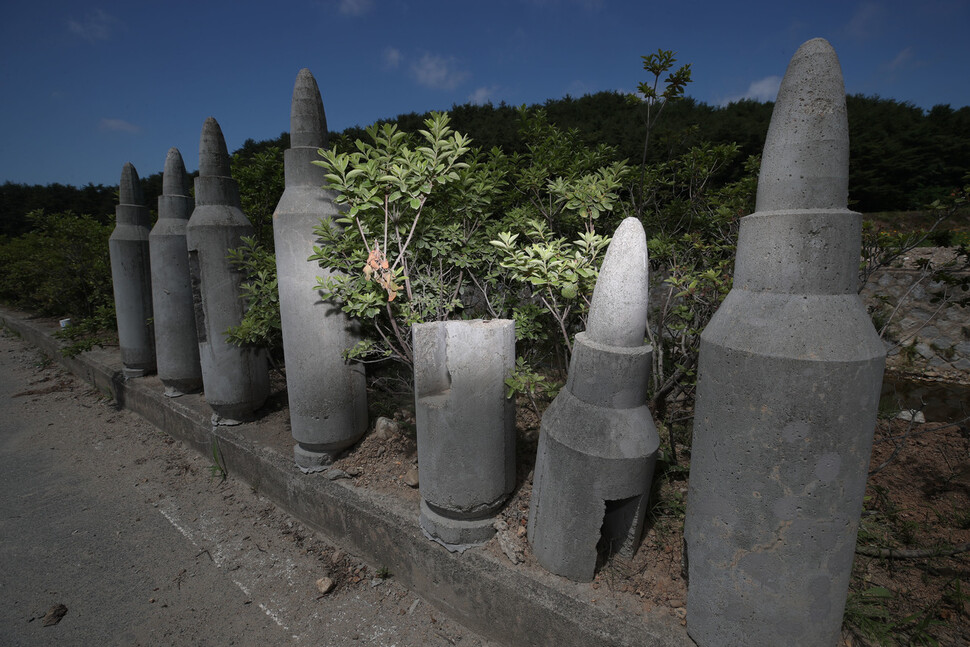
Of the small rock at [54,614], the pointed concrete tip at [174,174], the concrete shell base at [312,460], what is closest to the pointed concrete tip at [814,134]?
the concrete shell base at [312,460]

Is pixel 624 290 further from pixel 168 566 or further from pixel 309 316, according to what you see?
pixel 168 566

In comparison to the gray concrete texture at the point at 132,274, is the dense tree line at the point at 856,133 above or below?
above

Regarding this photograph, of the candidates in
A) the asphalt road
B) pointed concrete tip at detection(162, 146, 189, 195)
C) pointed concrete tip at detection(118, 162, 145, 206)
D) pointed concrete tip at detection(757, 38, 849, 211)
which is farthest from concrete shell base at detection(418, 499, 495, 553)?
pointed concrete tip at detection(118, 162, 145, 206)

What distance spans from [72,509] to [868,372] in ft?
18.4

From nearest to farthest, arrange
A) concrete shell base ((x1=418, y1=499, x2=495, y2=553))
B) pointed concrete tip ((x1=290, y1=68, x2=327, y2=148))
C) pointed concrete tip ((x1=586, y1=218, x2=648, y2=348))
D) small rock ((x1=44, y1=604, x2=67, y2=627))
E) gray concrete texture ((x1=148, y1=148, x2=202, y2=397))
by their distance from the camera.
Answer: pointed concrete tip ((x1=586, y1=218, x2=648, y2=348)) → concrete shell base ((x1=418, y1=499, x2=495, y2=553)) → small rock ((x1=44, y1=604, x2=67, y2=627)) → pointed concrete tip ((x1=290, y1=68, x2=327, y2=148)) → gray concrete texture ((x1=148, y1=148, x2=202, y2=397))

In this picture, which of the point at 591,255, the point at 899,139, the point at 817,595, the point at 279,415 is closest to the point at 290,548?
the point at 279,415

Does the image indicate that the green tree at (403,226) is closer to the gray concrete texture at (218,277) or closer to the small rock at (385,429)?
the small rock at (385,429)

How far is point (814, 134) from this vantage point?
5.16 feet

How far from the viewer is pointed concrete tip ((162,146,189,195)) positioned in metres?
5.14

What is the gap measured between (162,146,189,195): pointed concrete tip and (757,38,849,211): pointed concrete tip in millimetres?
5752

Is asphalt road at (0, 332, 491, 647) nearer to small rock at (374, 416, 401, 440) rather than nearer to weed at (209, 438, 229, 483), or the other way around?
weed at (209, 438, 229, 483)

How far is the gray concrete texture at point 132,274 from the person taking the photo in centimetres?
609

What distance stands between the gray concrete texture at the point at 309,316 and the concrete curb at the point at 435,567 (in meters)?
0.40

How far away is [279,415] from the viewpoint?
4.70 m
